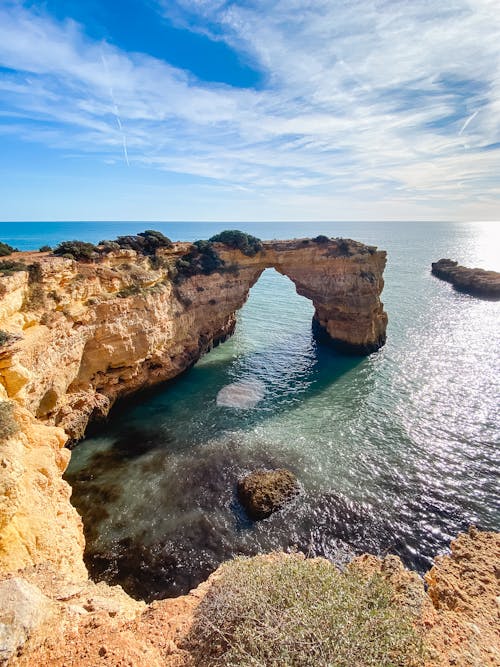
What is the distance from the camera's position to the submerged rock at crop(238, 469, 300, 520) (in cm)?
1591

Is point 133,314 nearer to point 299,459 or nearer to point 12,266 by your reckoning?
point 12,266

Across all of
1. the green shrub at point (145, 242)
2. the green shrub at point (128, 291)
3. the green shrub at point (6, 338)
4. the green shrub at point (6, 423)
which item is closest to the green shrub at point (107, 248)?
the green shrub at point (145, 242)

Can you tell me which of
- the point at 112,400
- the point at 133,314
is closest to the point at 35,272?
the point at 133,314

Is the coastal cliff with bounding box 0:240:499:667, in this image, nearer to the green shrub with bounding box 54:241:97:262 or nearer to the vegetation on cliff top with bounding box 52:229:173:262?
the green shrub with bounding box 54:241:97:262

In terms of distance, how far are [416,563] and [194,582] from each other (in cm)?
924

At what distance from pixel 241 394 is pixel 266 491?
1094 cm

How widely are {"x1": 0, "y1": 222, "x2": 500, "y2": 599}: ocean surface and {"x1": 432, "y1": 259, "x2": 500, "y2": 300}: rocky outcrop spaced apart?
31.9m

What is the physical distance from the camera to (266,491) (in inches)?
649

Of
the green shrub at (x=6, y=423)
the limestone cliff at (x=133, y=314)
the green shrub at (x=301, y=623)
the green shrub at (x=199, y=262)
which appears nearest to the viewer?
the green shrub at (x=301, y=623)

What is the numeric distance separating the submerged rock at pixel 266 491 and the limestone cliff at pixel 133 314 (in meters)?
11.5

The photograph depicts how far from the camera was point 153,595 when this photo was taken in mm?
12562

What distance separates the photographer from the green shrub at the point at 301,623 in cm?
600

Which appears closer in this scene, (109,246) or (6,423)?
(6,423)

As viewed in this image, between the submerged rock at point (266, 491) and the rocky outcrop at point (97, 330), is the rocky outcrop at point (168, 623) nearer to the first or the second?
the rocky outcrop at point (97, 330)
